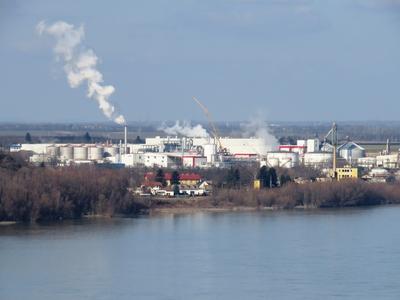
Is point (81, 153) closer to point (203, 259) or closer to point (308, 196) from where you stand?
point (308, 196)

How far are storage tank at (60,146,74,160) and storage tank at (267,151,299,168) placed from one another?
340cm

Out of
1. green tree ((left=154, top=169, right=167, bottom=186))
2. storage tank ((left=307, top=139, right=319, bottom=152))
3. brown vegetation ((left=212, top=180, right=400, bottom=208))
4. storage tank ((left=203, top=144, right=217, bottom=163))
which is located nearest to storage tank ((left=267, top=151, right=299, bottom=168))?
storage tank ((left=203, top=144, right=217, bottom=163))

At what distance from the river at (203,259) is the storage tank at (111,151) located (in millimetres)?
11289

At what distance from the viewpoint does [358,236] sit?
12.4 m

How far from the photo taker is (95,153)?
83.1 feet

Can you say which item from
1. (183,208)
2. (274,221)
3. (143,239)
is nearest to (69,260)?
(143,239)

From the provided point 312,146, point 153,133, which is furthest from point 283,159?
point 153,133

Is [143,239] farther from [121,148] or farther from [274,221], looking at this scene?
[121,148]

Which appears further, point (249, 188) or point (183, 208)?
point (249, 188)

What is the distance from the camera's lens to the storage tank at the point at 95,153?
25.0 meters

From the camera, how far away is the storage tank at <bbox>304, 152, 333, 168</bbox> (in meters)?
23.2

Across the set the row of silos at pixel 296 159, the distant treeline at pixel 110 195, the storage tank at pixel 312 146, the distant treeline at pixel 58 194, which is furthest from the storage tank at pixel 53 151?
the distant treeline at pixel 58 194

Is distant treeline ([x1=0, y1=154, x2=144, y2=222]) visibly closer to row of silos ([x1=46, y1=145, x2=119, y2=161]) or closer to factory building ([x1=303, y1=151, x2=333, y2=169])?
factory building ([x1=303, y1=151, x2=333, y2=169])

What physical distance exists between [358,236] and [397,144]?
20679mm
